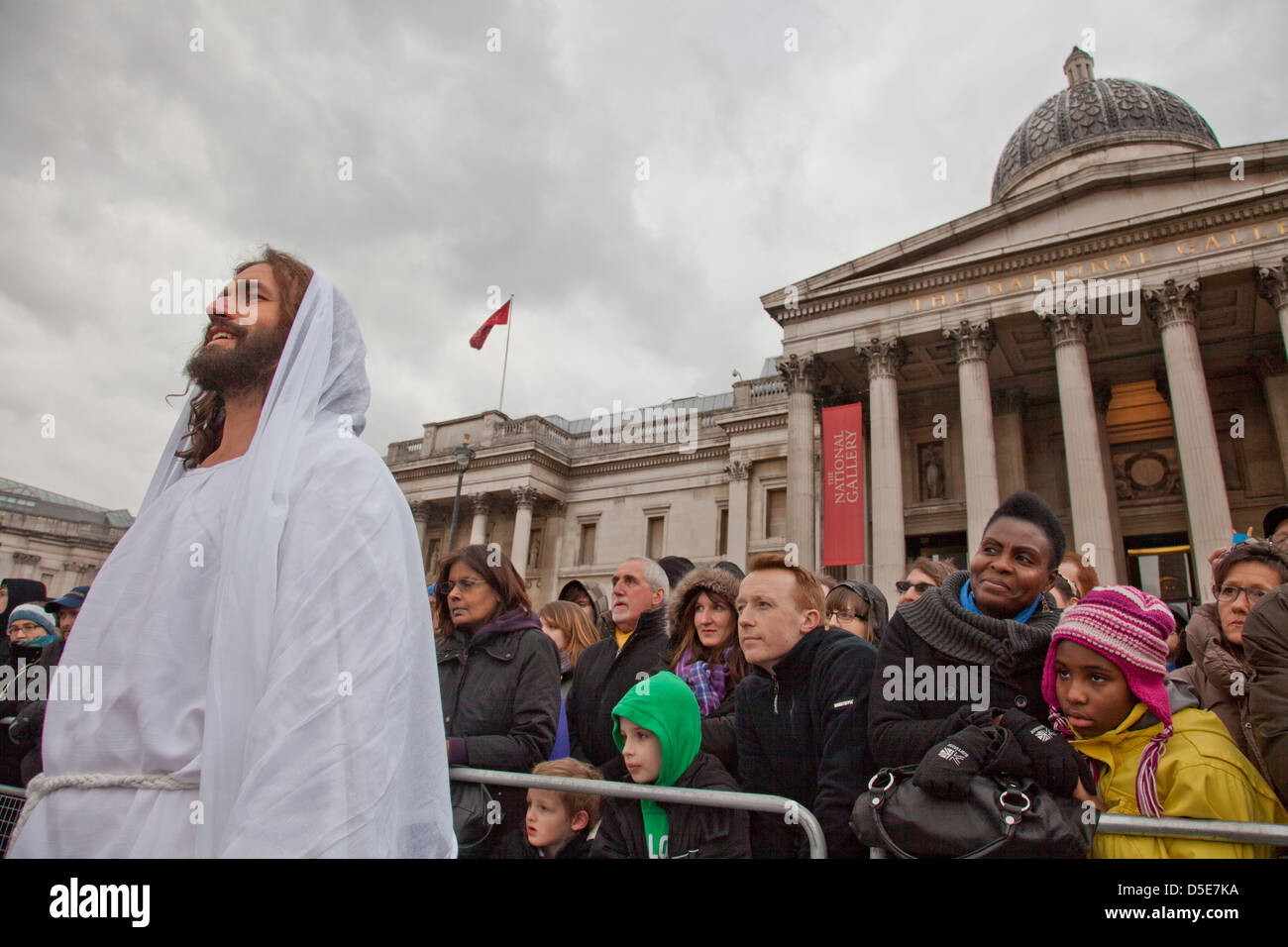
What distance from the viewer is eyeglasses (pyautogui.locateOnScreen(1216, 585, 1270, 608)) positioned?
3625 mm

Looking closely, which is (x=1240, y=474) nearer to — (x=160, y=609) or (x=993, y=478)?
(x=993, y=478)

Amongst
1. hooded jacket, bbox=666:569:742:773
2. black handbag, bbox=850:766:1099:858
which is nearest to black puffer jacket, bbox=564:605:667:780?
hooded jacket, bbox=666:569:742:773

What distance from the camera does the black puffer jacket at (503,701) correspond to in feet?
10.6

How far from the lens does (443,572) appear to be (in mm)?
4215

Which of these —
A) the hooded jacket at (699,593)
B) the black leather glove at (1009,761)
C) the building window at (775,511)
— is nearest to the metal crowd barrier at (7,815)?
the hooded jacket at (699,593)

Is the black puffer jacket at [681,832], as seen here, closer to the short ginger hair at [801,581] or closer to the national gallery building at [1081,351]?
the short ginger hair at [801,581]

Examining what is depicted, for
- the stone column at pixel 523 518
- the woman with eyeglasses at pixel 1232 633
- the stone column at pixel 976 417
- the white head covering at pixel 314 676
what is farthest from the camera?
the stone column at pixel 523 518

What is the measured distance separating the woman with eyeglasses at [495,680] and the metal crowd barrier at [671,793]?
199mm

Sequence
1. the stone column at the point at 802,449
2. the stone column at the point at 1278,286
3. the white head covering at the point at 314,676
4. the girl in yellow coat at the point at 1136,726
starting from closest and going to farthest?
the white head covering at the point at 314,676, the girl in yellow coat at the point at 1136,726, the stone column at the point at 1278,286, the stone column at the point at 802,449

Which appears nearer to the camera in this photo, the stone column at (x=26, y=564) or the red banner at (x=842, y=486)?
the red banner at (x=842, y=486)

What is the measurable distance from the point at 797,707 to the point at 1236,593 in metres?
2.48

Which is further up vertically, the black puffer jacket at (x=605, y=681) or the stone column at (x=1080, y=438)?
the stone column at (x=1080, y=438)

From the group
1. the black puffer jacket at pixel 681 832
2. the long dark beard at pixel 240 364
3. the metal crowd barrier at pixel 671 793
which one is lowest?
the black puffer jacket at pixel 681 832

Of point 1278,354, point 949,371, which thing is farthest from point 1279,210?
point 949,371
